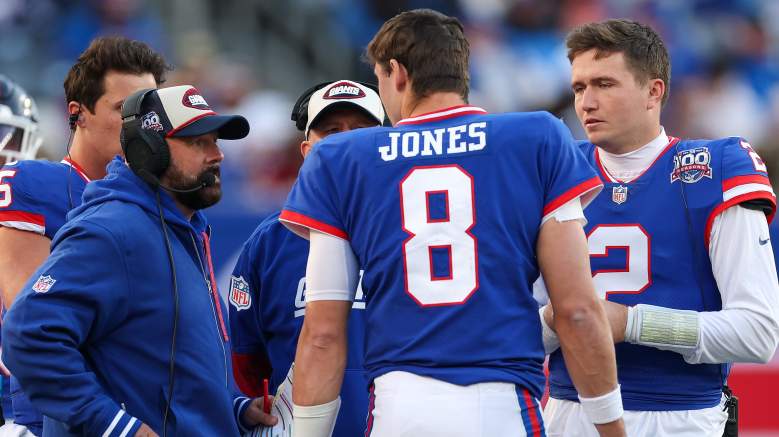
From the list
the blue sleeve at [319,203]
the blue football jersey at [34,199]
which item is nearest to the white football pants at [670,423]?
the blue sleeve at [319,203]

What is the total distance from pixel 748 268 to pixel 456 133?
1157 millimetres

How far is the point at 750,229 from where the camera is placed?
370 centimetres

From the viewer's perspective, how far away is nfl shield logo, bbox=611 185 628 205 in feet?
12.8

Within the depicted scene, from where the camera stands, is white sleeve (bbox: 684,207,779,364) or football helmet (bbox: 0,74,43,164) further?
football helmet (bbox: 0,74,43,164)

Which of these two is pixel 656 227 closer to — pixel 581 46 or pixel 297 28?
pixel 581 46

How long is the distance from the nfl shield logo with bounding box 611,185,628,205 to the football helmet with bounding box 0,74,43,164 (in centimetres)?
257

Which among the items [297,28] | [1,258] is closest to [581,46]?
[1,258]

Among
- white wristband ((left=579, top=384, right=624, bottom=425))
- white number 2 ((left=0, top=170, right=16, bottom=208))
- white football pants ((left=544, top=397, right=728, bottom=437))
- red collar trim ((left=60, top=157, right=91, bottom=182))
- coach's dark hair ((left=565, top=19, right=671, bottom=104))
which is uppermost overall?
coach's dark hair ((left=565, top=19, right=671, bottom=104))

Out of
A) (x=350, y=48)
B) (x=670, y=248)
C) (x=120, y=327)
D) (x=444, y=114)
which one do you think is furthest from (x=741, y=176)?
(x=350, y=48)

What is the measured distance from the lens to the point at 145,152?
11.8 ft

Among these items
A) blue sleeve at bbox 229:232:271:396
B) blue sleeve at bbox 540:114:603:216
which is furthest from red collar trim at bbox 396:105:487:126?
blue sleeve at bbox 229:232:271:396

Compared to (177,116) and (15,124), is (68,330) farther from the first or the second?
(15,124)

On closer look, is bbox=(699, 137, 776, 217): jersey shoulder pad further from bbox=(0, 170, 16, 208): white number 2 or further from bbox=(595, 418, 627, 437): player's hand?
bbox=(0, 170, 16, 208): white number 2

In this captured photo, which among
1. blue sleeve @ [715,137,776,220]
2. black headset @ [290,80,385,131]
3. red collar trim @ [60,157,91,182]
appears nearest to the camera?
blue sleeve @ [715,137,776,220]
